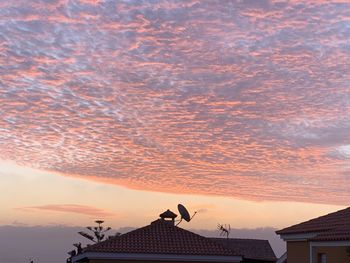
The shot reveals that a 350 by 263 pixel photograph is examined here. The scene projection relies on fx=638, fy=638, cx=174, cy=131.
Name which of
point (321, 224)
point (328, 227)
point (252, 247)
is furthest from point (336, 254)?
point (252, 247)

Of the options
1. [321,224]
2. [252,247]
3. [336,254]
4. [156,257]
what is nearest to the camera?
[336,254]

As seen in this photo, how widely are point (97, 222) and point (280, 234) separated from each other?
3847cm

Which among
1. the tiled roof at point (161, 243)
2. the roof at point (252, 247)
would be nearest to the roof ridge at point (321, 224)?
the tiled roof at point (161, 243)

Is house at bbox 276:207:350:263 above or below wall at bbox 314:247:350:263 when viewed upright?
above

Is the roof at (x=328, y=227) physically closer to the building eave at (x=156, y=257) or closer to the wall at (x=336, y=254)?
the wall at (x=336, y=254)

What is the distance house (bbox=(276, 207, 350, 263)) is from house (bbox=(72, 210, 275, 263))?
322 centimetres

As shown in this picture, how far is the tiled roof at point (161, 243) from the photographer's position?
124ft

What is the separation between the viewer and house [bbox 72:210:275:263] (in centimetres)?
3734

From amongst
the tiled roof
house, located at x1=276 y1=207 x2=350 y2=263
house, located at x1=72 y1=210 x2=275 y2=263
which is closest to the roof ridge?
house, located at x1=276 y1=207 x2=350 y2=263

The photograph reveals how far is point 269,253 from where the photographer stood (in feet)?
247

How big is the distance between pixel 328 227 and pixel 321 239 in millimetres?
2224

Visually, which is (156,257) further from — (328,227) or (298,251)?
(328,227)

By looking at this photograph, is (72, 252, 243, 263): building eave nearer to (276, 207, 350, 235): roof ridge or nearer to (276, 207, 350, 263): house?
(276, 207, 350, 263): house

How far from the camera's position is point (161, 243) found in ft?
127
